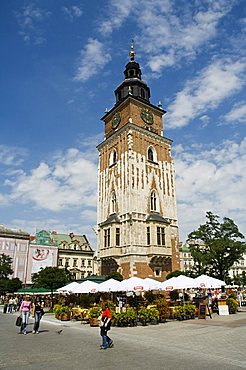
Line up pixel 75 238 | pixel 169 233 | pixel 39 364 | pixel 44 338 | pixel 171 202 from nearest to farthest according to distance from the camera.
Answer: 1. pixel 39 364
2. pixel 44 338
3. pixel 169 233
4. pixel 171 202
5. pixel 75 238

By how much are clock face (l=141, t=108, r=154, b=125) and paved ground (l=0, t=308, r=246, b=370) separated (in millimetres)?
32808

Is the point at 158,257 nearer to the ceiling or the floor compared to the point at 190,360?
nearer to the ceiling

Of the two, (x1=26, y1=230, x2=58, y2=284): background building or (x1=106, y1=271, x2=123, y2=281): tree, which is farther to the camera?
(x1=26, y1=230, x2=58, y2=284): background building

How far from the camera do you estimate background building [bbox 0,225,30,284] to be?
213ft

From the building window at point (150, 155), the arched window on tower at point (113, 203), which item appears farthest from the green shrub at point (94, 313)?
the building window at point (150, 155)

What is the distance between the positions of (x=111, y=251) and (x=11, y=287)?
21478 mm

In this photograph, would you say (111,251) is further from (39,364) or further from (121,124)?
(39,364)

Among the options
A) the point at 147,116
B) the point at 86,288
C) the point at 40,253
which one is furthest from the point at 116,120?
the point at 40,253

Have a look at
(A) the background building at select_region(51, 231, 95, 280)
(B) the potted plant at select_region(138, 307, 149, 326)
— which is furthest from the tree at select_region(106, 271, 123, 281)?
(A) the background building at select_region(51, 231, 95, 280)

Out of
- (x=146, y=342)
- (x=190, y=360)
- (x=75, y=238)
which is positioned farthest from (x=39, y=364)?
(x=75, y=238)

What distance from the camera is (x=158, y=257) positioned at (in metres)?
36.4

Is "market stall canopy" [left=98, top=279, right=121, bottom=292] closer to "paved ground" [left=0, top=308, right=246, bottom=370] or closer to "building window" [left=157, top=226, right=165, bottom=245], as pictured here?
"paved ground" [left=0, top=308, right=246, bottom=370]

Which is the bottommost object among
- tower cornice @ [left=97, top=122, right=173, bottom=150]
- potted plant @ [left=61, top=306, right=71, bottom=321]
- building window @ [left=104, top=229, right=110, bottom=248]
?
potted plant @ [left=61, top=306, right=71, bottom=321]

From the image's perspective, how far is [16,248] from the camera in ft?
218
